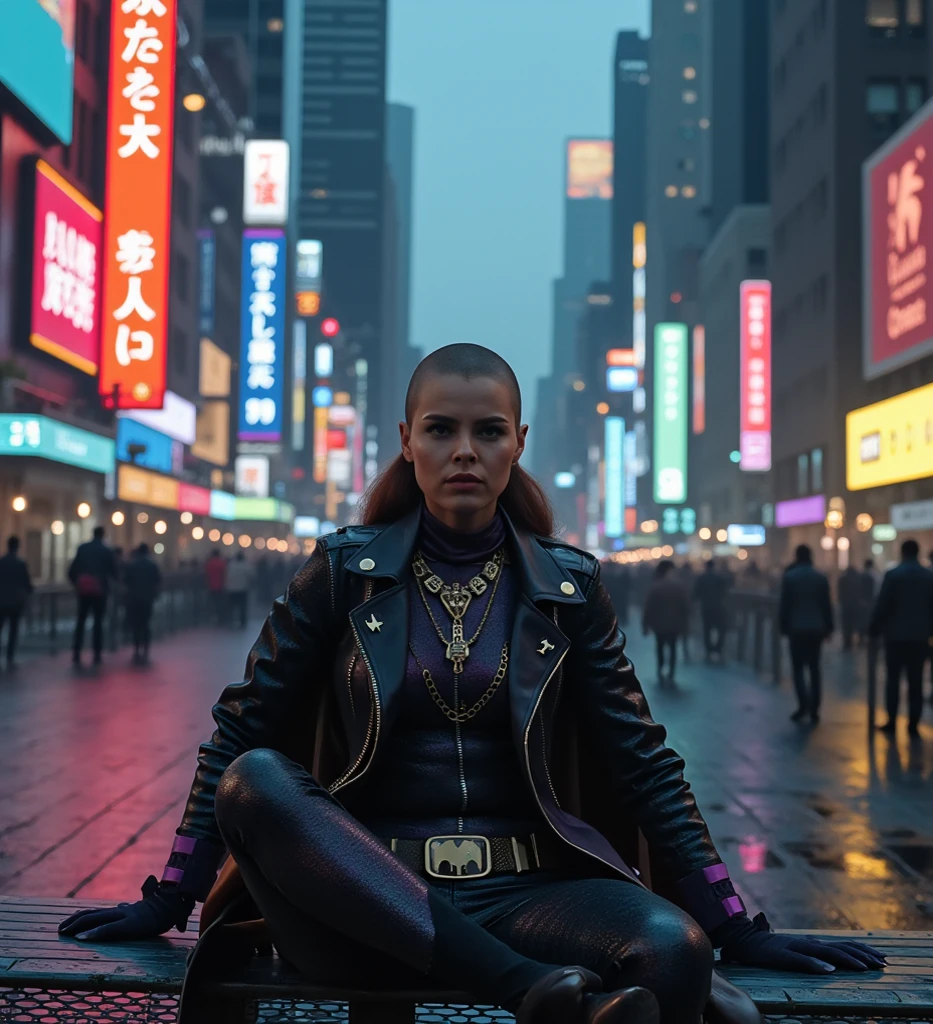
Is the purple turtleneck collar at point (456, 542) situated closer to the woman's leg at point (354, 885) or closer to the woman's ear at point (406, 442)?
the woman's ear at point (406, 442)

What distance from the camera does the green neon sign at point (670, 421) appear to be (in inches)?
3819

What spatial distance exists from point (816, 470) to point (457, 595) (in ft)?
175

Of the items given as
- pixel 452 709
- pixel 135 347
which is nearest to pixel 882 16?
pixel 135 347

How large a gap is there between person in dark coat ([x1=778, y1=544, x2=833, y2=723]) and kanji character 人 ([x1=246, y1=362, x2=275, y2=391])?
48.8 m

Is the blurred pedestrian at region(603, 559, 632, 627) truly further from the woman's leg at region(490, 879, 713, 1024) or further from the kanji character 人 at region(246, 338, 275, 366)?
the woman's leg at region(490, 879, 713, 1024)

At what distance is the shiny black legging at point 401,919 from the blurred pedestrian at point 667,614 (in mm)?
15755

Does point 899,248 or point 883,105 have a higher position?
point 883,105

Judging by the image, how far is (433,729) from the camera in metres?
2.82

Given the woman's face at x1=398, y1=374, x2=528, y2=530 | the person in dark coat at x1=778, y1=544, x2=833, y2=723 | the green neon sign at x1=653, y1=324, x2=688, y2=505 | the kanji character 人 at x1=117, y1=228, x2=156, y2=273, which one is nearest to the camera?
the woman's face at x1=398, y1=374, x2=528, y2=530

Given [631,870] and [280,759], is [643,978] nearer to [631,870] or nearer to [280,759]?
[631,870]

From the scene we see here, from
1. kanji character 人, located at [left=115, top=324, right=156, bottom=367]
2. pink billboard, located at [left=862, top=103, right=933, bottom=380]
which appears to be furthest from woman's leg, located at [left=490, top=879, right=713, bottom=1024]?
pink billboard, located at [left=862, top=103, right=933, bottom=380]

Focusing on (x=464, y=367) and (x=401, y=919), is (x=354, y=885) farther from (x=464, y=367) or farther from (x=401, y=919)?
(x=464, y=367)

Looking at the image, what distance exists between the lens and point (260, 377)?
60.7 meters

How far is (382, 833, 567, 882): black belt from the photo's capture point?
8.80ft
